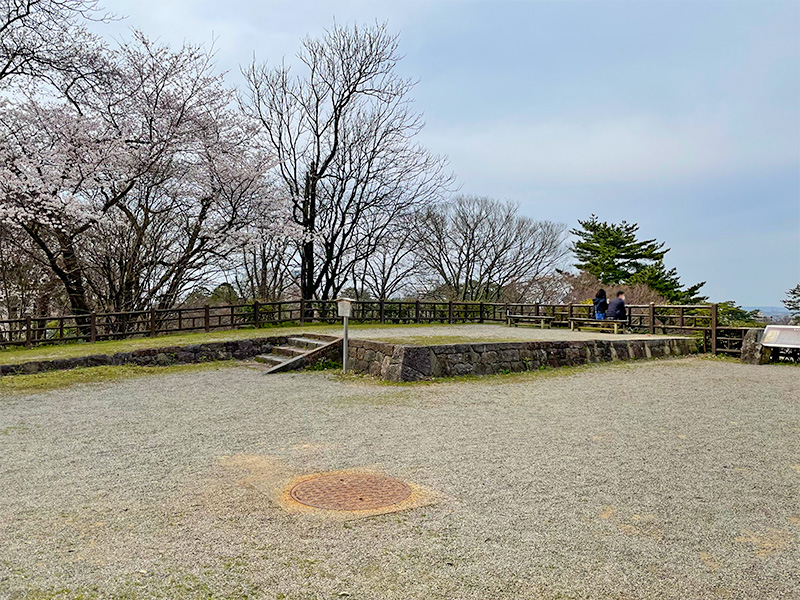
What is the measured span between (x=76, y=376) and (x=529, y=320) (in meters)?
14.0

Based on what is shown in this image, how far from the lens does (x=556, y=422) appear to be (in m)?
6.24

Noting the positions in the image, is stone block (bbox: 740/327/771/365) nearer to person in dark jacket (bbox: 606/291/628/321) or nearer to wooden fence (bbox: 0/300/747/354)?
wooden fence (bbox: 0/300/747/354)

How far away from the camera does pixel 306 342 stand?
1281 centimetres

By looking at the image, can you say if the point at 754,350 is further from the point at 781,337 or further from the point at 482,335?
the point at 482,335

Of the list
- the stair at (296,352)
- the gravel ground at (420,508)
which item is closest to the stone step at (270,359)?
the stair at (296,352)

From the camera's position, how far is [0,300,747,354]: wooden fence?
529 inches

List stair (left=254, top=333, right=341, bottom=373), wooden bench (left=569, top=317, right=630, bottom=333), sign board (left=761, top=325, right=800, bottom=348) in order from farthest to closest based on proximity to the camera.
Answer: wooden bench (left=569, top=317, right=630, bottom=333) → sign board (left=761, top=325, right=800, bottom=348) → stair (left=254, top=333, right=341, bottom=373)

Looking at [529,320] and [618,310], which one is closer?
[618,310]

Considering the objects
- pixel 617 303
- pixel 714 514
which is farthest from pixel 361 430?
pixel 617 303

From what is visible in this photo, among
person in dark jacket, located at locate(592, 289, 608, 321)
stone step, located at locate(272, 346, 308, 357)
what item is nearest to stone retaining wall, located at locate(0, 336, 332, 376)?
stone step, located at locate(272, 346, 308, 357)

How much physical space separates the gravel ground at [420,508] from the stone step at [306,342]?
4828 millimetres

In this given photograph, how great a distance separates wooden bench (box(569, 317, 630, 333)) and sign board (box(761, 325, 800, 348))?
4.19 m

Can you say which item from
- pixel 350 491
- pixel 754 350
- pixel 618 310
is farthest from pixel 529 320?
pixel 350 491

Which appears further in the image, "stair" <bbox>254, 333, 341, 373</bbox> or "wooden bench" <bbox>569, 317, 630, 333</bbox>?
"wooden bench" <bbox>569, 317, 630, 333</bbox>
